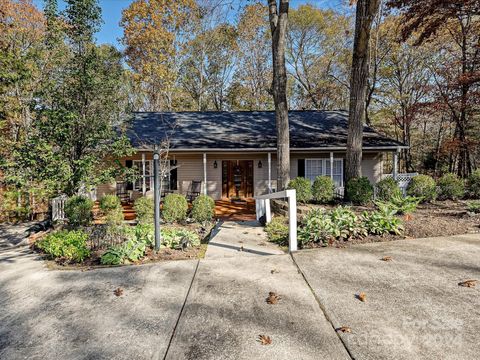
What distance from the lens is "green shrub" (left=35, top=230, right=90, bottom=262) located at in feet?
16.1

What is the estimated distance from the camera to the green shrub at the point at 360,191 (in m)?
8.02

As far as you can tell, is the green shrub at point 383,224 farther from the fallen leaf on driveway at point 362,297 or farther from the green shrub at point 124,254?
the green shrub at point 124,254

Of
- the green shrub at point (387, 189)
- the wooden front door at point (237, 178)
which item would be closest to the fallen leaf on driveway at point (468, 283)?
the green shrub at point (387, 189)

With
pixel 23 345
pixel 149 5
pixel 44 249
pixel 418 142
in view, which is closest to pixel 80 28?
pixel 44 249

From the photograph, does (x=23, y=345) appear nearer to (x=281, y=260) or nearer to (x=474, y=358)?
(x=281, y=260)

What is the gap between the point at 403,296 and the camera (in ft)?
9.73

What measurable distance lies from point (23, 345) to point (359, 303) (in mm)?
3205

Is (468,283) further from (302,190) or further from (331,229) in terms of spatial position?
(302,190)

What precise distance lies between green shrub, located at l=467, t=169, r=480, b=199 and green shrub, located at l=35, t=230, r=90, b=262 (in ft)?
34.8

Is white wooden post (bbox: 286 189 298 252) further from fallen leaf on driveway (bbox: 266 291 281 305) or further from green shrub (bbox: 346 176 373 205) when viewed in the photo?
green shrub (bbox: 346 176 373 205)

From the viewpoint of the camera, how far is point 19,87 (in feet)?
32.4

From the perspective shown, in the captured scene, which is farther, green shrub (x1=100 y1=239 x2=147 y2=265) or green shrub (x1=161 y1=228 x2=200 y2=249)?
green shrub (x1=161 y1=228 x2=200 y2=249)

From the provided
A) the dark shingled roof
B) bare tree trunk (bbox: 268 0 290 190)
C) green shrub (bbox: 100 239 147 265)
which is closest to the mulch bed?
green shrub (bbox: 100 239 147 265)

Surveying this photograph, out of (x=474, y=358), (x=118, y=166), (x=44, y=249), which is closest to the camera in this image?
(x=474, y=358)
